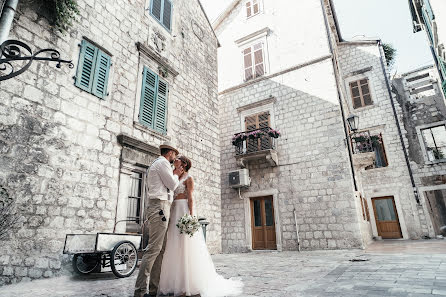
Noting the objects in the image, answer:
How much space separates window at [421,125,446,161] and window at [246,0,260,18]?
422 inches

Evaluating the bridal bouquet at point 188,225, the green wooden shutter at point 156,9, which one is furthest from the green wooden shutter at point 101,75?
the bridal bouquet at point 188,225

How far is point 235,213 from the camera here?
10.9 metres

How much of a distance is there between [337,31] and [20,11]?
592 inches

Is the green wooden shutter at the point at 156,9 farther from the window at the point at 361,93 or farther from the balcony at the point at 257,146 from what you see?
the window at the point at 361,93

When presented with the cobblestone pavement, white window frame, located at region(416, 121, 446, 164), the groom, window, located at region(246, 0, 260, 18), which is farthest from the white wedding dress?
white window frame, located at region(416, 121, 446, 164)

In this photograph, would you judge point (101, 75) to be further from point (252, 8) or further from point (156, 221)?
point (252, 8)

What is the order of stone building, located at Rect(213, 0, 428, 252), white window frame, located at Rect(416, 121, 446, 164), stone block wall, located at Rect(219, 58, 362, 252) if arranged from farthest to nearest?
white window frame, located at Rect(416, 121, 446, 164) → stone building, located at Rect(213, 0, 428, 252) → stone block wall, located at Rect(219, 58, 362, 252)

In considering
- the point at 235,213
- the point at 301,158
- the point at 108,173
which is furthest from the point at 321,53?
the point at 108,173

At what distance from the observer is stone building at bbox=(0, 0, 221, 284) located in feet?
13.0

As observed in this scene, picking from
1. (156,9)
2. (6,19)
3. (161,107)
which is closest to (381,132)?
(161,107)

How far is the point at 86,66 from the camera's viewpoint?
5.37 meters

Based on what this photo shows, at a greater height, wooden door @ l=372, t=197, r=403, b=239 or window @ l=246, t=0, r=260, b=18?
window @ l=246, t=0, r=260, b=18

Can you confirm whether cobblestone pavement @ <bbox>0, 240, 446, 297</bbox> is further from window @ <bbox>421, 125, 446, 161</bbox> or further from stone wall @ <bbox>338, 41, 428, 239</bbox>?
window @ <bbox>421, 125, 446, 161</bbox>

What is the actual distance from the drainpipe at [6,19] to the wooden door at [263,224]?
9349 mm
